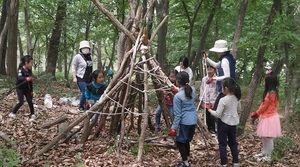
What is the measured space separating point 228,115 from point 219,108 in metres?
0.18

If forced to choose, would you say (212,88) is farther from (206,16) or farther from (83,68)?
(206,16)

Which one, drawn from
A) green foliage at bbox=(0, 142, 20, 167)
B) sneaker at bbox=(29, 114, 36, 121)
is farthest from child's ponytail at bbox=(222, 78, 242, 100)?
sneaker at bbox=(29, 114, 36, 121)

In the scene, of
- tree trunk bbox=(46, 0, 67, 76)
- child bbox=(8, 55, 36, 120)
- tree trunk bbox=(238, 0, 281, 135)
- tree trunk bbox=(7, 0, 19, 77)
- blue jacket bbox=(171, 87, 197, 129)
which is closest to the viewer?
blue jacket bbox=(171, 87, 197, 129)

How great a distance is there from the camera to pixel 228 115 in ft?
16.7

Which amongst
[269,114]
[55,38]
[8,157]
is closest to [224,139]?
[269,114]

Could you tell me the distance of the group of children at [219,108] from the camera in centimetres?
496

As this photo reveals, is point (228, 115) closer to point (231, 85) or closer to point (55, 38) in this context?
point (231, 85)

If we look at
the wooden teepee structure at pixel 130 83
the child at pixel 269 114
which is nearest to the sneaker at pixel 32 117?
the wooden teepee structure at pixel 130 83

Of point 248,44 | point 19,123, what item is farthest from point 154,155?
point 19,123

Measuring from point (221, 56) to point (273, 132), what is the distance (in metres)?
1.55

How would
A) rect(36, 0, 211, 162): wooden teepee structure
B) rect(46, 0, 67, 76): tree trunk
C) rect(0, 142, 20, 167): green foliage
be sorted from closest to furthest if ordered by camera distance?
1. rect(0, 142, 20, 167): green foliage
2. rect(36, 0, 211, 162): wooden teepee structure
3. rect(46, 0, 67, 76): tree trunk

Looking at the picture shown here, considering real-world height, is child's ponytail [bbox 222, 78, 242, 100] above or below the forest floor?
above

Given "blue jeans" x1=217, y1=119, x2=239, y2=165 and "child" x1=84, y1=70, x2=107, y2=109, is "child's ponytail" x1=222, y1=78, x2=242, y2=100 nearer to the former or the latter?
"blue jeans" x1=217, y1=119, x2=239, y2=165

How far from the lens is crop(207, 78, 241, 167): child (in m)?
5.05
